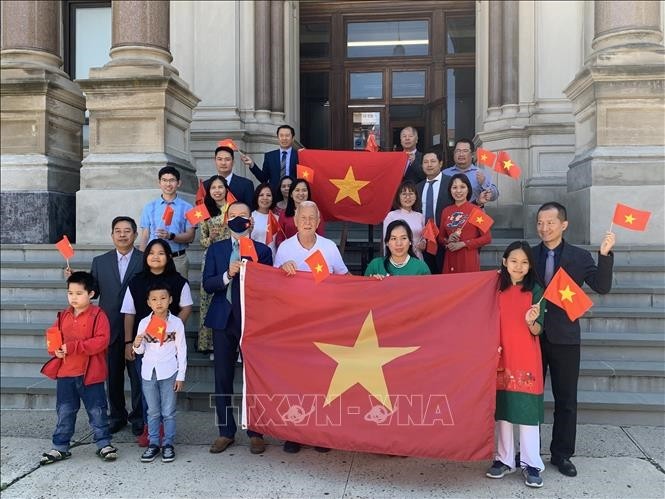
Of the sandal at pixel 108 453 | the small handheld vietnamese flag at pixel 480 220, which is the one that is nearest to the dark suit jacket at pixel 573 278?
the small handheld vietnamese flag at pixel 480 220

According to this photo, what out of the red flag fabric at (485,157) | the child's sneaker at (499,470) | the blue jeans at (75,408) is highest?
the red flag fabric at (485,157)

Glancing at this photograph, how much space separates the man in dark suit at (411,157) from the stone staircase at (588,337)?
1064 mm

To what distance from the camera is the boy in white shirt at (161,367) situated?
428 cm

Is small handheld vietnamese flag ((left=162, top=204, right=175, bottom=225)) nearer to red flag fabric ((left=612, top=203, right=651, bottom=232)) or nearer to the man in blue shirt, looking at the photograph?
the man in blue shirt

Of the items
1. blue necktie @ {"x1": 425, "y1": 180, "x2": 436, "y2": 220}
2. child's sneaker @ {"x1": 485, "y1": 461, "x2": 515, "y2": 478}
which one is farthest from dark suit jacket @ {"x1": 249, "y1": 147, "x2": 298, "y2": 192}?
child's sneaker @ {"x1": 485, "y1": 461, "x2": 515, "y2": 478}

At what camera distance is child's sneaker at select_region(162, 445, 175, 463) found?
169 inches

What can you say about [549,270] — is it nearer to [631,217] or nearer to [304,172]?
[631,217]

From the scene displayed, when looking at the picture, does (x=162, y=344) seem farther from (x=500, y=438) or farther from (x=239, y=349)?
(x=500, y=438)

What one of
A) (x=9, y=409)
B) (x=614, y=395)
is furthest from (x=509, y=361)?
(x=9, y=409)

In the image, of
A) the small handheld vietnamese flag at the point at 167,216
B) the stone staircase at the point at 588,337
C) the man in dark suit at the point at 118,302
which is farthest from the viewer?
the small handheld vietnamese flag at the point at 167,216

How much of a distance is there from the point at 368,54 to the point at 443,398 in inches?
391

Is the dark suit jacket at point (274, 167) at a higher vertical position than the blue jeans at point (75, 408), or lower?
higher

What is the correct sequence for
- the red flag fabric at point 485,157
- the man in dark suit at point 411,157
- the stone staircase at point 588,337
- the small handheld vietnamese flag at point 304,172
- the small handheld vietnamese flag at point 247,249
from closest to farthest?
1. the small handheld vietnamese flag at point 247,249
2. the stone staircase at point 588,337
3. the red flag fabric at point 485,157
4. the small handheld vietnamese flag at point 304,172
5. the man in dark suit at point 411,157

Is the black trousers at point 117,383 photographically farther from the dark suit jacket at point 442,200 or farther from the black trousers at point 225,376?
the dark suit jacket at point 442,200
